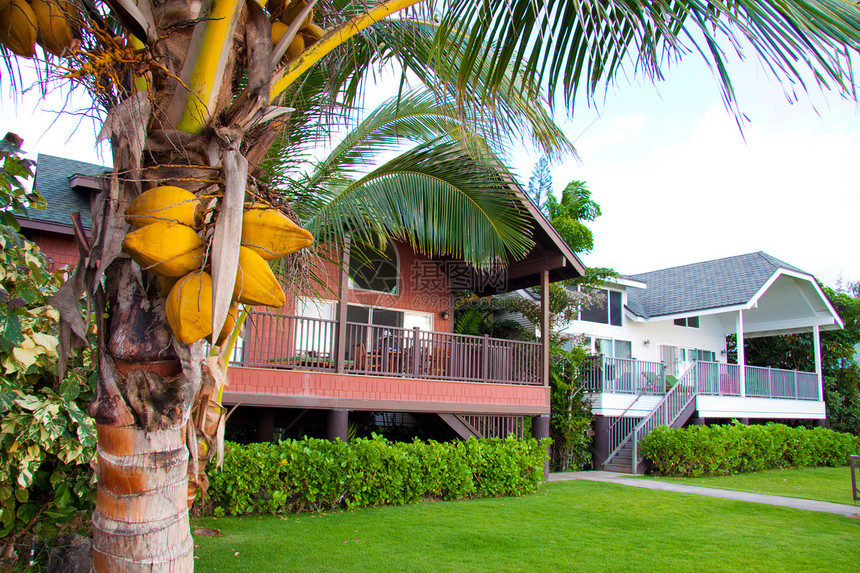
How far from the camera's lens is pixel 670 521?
9.29 metres

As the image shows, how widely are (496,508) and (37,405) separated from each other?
735 cm

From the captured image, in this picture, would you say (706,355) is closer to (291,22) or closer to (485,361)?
(485,361)

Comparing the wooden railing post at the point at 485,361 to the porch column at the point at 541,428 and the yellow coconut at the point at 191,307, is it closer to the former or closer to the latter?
the porch column at the point at 541,428

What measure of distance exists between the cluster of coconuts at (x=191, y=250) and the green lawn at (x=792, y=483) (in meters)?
14.0

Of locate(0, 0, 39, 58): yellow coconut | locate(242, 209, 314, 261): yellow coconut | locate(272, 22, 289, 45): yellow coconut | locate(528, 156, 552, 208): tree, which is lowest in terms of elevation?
locate(242, 209, 314, 261): yellow coconut

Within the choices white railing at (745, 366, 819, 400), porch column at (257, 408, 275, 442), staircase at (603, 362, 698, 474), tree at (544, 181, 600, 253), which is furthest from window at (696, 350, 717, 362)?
porch column at (257, 408, 275, 442)

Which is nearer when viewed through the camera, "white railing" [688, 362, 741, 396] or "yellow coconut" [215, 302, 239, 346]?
"yellow coconut" [215, 302, 239, 346]

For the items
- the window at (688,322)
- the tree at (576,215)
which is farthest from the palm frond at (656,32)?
the window at (688,322)

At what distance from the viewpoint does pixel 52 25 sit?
7.18ft

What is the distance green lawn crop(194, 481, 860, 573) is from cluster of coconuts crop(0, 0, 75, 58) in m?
5.35

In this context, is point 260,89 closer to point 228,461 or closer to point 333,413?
point 228,461

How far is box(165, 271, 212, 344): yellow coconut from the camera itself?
1.62m

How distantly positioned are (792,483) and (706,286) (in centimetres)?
985

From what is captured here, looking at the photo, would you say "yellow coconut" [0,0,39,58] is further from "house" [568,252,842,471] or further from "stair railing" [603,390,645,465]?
"stair railing" [603,390,645,465]
